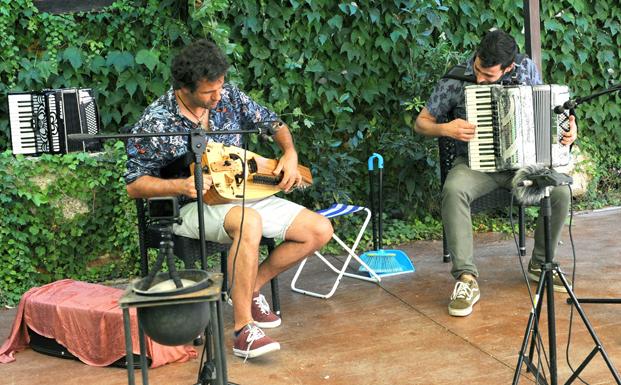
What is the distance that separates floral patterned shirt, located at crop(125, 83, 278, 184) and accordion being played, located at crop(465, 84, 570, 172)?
117 centimetres

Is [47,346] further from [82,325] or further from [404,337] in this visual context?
[404,337]

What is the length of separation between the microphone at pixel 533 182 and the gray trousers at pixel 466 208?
102 centimetres

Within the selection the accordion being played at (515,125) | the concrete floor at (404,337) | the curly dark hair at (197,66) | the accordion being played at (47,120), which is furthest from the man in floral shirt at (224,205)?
the accordion being played at (47,120)

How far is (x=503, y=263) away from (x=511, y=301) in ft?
2.31

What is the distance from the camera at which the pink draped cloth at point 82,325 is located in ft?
11.0

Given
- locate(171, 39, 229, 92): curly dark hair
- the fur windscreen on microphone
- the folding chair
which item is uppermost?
locate(171, 39, 229, 92): curly dark hair

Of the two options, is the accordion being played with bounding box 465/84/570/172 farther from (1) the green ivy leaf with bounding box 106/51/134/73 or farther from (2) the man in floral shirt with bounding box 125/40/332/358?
(1) the green ivy leaf with bounding box 106/51/134/73

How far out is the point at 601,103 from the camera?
6.33 m

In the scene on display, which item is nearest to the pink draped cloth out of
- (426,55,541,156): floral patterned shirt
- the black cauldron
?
the black cauldron

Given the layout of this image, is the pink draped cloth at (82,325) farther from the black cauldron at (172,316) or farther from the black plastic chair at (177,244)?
the black cauldron at (172,316)

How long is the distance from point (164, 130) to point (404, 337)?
1.40 meters

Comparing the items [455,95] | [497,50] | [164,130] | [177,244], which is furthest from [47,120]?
[497,50]

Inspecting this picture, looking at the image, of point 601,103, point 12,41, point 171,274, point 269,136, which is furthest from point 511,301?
point 12,41

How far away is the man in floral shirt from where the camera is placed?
3.41m
